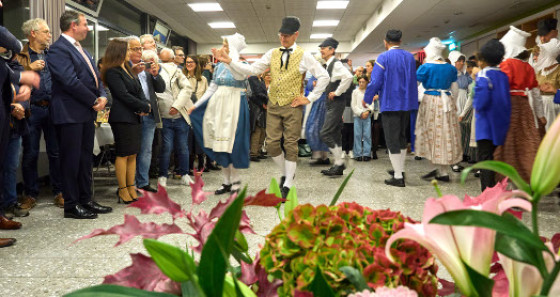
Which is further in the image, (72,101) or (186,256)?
(72,101)

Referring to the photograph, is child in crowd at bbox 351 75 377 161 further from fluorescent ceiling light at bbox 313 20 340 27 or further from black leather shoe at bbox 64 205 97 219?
fluorescent ceiling light at bbox 313 20 340 27

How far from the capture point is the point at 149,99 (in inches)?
166

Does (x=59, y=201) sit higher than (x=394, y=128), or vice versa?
(x=394, y=128)

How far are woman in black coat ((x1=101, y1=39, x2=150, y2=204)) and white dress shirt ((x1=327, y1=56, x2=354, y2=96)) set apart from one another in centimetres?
212

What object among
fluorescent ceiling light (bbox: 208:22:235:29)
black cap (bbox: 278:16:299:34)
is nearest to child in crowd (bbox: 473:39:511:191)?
black cap (bbox: 278:16:299:34)

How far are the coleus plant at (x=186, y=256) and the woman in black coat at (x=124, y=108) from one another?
3.46 metres

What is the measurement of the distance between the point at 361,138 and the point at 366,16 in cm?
627

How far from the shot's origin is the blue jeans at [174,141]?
4.51m

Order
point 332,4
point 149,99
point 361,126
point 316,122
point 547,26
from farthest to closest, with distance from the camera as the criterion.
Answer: point 332,4
point 361,126
point 316,122
point 547,26
point 149,99

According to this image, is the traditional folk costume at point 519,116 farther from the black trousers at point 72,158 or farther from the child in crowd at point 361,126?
the child in crowd at point 361,126

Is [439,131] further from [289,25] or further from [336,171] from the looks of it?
[289,25]

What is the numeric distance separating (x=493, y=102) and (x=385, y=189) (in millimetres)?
1307

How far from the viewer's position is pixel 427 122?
4832 mm

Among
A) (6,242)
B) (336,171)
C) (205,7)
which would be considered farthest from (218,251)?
(205,7)
